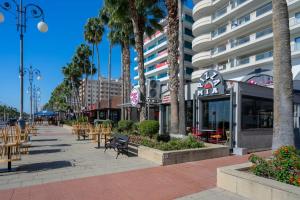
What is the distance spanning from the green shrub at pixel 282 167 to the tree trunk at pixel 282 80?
1319 millimetres

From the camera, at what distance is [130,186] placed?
619cm

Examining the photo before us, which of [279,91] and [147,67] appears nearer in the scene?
[279,91]

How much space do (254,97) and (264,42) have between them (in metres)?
22.6

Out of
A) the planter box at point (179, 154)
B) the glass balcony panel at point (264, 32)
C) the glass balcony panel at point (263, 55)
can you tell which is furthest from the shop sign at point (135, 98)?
the glass balcony panel at point (264, 32)

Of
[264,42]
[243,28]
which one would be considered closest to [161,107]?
[264,42]

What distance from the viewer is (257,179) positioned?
17.1 feet

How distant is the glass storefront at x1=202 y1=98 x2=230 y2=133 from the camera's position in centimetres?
1327

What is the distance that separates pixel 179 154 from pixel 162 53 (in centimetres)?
5257

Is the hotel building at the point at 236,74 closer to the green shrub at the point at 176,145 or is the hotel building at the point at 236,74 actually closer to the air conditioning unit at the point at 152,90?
the air conditioning unit at the point at 152,90

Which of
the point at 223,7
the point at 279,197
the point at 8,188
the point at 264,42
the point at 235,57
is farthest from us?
the point at 223,7

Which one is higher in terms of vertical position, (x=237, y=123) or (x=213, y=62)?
(x=213, y=62)

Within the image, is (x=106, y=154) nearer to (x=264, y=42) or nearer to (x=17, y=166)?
(x=17, y=166)

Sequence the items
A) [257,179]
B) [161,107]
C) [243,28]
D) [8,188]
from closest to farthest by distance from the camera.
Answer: [257,179]
[8,188]
[161,107]
[243,28]

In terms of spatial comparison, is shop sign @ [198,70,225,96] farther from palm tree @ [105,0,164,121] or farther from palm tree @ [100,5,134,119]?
palm tree @ [100,5,134,119]
